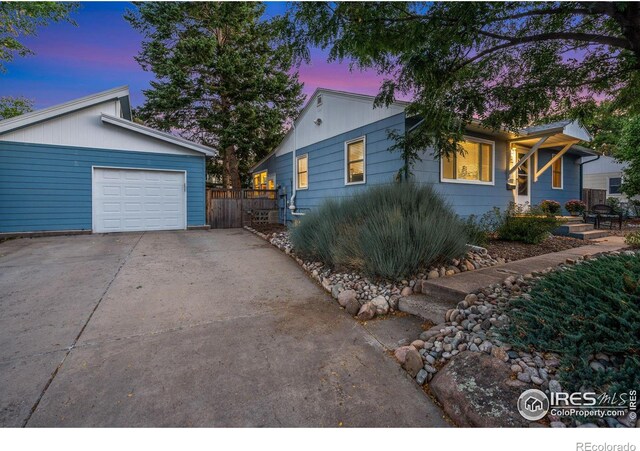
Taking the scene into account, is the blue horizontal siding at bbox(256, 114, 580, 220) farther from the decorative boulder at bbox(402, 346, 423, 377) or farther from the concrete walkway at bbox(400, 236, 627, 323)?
the decorative boulder at bbox(402, 346, 423, 377)

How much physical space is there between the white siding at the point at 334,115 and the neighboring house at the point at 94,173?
12.3 feet

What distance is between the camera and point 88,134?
28.5ft

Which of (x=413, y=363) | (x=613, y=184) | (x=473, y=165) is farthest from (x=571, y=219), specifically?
(x=613, y=184)

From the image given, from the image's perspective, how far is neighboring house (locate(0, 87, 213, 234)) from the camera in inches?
313

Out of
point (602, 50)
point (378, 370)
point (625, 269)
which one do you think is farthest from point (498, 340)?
point (602, 50)

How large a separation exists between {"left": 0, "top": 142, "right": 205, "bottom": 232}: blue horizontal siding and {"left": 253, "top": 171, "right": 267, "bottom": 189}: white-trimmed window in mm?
6952

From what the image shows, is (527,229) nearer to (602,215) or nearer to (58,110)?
(602,215)

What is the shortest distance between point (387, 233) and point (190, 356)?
8.41 ft

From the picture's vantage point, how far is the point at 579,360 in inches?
66.2

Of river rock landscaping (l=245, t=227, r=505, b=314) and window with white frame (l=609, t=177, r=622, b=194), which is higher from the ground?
window with white frame (l=609, t=177, r=622, b=194)

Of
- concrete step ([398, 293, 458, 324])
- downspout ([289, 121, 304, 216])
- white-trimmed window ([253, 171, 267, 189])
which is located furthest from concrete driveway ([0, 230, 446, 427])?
white-trimmed window ([253, 171, 267, 189])

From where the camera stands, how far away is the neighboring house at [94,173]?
313 inches

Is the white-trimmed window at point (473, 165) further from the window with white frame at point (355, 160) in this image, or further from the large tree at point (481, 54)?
the large tree at point (481, 54)

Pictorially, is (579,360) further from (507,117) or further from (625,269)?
(507,117)
